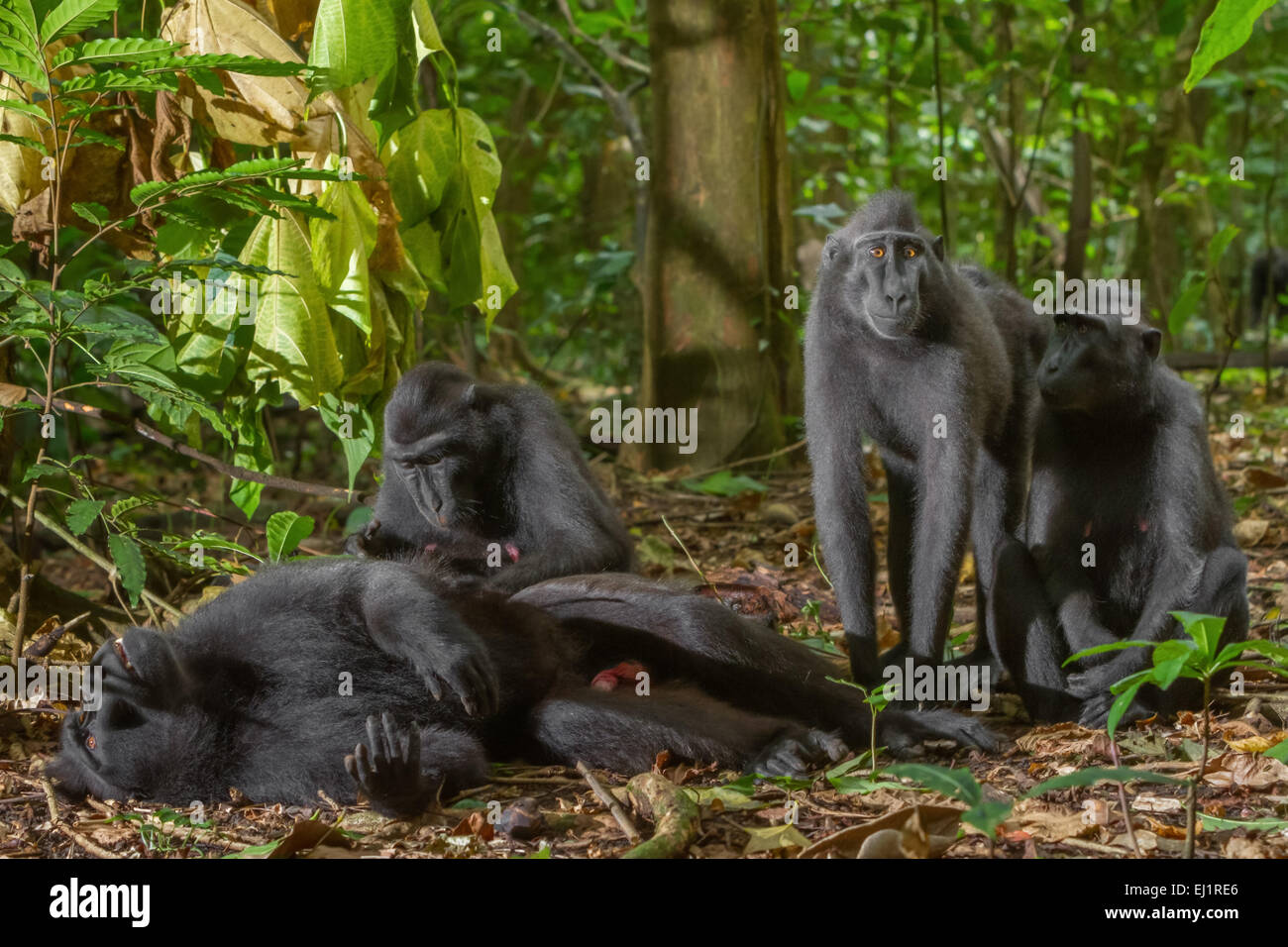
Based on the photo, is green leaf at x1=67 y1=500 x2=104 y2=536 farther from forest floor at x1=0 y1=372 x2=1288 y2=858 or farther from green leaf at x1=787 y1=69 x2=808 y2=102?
green leaf at x1=787 y1=69 x2=808 y2=102

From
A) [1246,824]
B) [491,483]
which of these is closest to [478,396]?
[491,483]

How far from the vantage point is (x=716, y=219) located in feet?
27.5

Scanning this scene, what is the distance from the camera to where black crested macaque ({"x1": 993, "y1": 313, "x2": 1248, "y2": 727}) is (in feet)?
14.9

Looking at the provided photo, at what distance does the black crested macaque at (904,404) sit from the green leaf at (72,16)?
2867 millimetres

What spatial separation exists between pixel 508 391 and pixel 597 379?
24.2 ft

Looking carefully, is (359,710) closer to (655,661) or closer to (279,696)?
(279,696)

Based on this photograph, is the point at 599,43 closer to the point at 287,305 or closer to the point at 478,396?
the point at 478,396

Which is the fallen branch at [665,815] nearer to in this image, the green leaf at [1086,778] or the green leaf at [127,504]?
the green leaf at [1086,778]

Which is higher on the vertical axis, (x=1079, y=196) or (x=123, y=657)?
(x=1079, y=196)

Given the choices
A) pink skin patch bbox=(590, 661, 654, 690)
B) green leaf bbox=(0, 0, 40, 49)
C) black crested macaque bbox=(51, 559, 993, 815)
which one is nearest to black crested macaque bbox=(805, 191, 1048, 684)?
black crested macaque bbox=(51, 559, 993, 815)

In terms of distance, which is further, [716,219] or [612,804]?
[716,219]

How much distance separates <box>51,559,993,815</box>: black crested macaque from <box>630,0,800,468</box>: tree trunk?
3958mm

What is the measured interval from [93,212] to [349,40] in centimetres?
107

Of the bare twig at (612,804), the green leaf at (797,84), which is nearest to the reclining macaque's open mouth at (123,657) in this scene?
the bare twig at (612,804)
